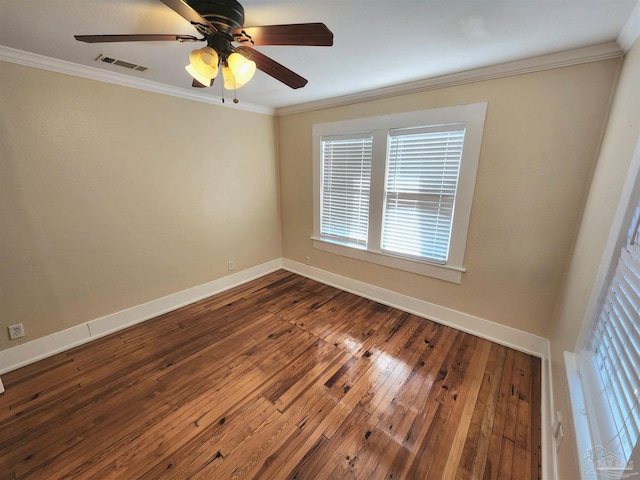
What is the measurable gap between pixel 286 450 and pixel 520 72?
3.05 metres

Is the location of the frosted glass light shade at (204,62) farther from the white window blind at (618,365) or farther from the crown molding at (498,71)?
the white window blind at (618,365)

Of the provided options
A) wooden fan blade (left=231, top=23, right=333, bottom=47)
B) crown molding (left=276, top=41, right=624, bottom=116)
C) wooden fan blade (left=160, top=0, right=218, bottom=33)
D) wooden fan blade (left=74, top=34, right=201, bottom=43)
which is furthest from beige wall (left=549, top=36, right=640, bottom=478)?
wooden fan blade (left=74, top=34, right=201, bottom=43)

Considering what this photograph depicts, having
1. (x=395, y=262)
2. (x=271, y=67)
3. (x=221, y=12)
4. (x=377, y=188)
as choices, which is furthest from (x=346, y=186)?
(x=221, y=12)

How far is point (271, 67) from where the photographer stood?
150 cm

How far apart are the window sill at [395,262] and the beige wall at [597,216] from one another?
0.84 meters

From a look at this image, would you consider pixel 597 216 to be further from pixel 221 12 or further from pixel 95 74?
pixel 95 74

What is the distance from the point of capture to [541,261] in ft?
6.86

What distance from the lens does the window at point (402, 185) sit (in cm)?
234

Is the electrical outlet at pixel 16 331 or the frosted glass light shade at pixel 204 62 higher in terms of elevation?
the frosted glass light shade at pixel 204 62

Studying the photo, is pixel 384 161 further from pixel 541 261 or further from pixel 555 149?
pixel 541 261

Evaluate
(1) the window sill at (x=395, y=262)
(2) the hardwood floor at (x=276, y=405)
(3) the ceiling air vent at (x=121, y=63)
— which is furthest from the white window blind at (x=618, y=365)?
(3) the ceiling air vent at (x=121, y=63)

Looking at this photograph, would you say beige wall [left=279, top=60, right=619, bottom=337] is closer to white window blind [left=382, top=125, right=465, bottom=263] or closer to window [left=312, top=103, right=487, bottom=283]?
window [left=312, top=103, right=487, bottom=283]

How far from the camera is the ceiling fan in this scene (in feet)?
3.71

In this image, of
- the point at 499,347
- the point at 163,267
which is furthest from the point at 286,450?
the point at 163,267
